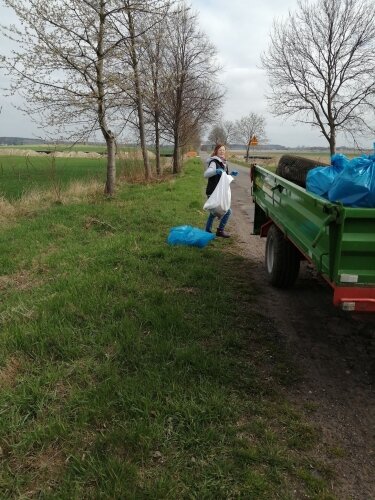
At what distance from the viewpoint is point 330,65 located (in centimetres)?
1936

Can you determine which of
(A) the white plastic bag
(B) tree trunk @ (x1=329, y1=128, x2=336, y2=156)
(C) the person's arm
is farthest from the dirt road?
(B) tree trunk @ (x1=329, y1=128, x2=336, y2=156)

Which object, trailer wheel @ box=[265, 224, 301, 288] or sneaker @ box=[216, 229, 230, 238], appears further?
sneaker @ box=[216, 229, 230, 238]

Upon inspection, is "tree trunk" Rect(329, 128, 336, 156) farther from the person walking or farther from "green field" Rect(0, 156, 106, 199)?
the person walking

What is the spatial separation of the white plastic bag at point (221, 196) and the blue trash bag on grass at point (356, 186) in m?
4.41

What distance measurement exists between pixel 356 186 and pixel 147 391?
6.76ft

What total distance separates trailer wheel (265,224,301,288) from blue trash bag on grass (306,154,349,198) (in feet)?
4.85

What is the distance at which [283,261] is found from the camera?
514cm

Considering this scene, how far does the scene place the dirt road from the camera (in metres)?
2.50

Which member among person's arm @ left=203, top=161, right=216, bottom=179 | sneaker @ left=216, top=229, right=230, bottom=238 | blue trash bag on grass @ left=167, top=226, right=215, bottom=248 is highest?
person's arm @ left=203, top=161, right=216, bottom=179

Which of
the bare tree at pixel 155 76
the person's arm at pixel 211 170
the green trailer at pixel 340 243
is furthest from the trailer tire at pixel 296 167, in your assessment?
the bare tree at pixel 155 76

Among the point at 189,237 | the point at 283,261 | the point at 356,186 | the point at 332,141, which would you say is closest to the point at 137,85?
the point at 189,237

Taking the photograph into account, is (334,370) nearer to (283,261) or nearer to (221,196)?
(283,261)

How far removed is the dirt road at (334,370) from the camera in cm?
250

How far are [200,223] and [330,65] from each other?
1411 centimetres
